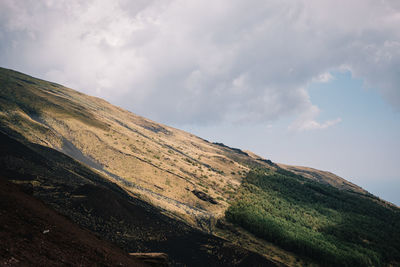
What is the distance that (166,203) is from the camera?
2003 inches

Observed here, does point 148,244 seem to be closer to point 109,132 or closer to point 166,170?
point 166,170

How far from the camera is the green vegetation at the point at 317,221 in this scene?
54125mm

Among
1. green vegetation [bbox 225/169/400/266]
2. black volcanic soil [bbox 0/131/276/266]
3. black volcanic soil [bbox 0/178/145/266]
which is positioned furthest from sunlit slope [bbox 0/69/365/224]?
black volcanic soil [bbox 0/178/145/266]

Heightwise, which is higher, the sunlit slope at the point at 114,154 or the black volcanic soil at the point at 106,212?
the sunlit slope at the point at 114,154

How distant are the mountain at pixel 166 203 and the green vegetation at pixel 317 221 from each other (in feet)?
1.28

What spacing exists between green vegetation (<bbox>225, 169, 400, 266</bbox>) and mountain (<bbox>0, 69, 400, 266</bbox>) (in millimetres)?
390

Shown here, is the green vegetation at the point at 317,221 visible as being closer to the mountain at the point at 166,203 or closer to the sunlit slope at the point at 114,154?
the mountain at the point at 166,203

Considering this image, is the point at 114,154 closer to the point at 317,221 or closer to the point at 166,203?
the point at 166,203

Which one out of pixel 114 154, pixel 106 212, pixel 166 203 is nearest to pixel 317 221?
pixel 166 203

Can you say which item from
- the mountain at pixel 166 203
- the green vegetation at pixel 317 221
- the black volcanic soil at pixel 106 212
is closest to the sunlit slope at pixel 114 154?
the mountain at pixel 166 203

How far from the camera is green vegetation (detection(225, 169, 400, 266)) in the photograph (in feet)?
178

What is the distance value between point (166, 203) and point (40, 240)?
3930 centimetres

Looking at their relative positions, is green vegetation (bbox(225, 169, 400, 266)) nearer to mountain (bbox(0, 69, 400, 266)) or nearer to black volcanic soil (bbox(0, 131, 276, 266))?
mountain (bbox(0, 69, 400, 266))

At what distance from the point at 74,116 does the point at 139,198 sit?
46193mm
